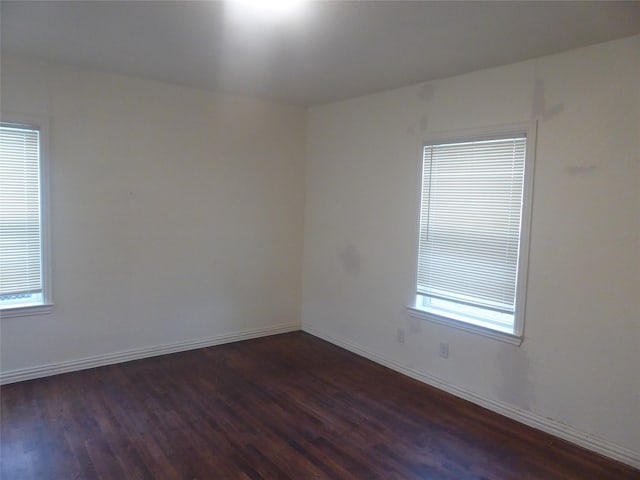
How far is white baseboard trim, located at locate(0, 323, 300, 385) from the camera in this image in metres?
3.44

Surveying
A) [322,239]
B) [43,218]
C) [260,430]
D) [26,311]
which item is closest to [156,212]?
[43,218]

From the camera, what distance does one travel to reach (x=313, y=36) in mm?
2656

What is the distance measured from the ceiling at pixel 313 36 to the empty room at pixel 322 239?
0.02 m

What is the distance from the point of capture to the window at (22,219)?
3305mm

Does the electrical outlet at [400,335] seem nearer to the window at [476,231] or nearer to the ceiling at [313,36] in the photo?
the window at [476,231]

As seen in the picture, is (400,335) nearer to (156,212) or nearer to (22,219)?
(156,212)

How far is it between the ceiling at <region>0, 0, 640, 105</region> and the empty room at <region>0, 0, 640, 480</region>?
0.9 inches

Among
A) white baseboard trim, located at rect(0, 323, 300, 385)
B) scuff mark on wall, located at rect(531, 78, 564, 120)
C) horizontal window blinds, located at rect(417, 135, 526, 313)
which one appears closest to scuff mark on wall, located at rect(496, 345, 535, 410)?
horizontal window blinds, located at rect(417, 135, 526, 313)

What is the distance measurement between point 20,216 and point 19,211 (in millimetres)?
41

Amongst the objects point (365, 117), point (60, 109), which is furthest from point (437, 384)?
point (60, 109)

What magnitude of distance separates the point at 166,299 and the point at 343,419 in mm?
2123

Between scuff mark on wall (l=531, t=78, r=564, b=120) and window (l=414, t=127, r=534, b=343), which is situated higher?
scuff mark on wall (l=531, t=78, r=564, b=120)

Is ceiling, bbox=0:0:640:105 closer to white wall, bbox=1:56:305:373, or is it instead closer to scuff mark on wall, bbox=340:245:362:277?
white wall, bbox=1:56:305:373

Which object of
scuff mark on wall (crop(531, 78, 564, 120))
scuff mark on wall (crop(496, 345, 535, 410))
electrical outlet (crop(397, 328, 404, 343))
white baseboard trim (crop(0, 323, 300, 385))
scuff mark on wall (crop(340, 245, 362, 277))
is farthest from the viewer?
scuff mark on wall (crop(340, 245, 362, 277))
